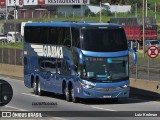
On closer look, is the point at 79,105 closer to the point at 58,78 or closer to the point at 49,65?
the point at 58,78

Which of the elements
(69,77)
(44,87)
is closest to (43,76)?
(44,87)

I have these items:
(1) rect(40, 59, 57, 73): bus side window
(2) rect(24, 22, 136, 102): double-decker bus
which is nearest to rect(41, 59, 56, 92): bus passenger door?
(1) rect(40, 59, 57, 73): bus side window

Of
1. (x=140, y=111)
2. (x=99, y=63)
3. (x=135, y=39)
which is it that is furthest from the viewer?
(x=135, y=39)

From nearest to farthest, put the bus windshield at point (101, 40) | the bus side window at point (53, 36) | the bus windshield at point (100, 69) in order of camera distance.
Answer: the bus windshield at point (100, 69), the bus windshield at point (101, 40), the bus side window at point (53, 36)

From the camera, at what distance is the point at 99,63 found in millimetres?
26531

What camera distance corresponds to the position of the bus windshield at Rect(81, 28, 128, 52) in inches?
1051

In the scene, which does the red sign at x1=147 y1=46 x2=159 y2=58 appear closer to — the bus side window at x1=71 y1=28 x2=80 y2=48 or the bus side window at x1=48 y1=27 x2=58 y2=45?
the bus side window at x1=48 y1=27 x2=58 y2=45

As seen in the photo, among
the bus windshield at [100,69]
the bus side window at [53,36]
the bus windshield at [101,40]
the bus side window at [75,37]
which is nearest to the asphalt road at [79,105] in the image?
the bus windshield at [100,69]

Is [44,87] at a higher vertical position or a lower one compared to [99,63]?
lower

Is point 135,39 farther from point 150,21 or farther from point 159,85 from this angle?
point 159,85

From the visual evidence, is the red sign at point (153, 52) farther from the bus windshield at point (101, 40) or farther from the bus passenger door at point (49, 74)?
the bus passenger door at point (49, 74)

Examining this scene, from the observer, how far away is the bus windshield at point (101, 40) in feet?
87.6

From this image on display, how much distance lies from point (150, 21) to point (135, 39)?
169 inches

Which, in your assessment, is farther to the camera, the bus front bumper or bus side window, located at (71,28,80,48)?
bus side window, located at (71,28,80,48)
